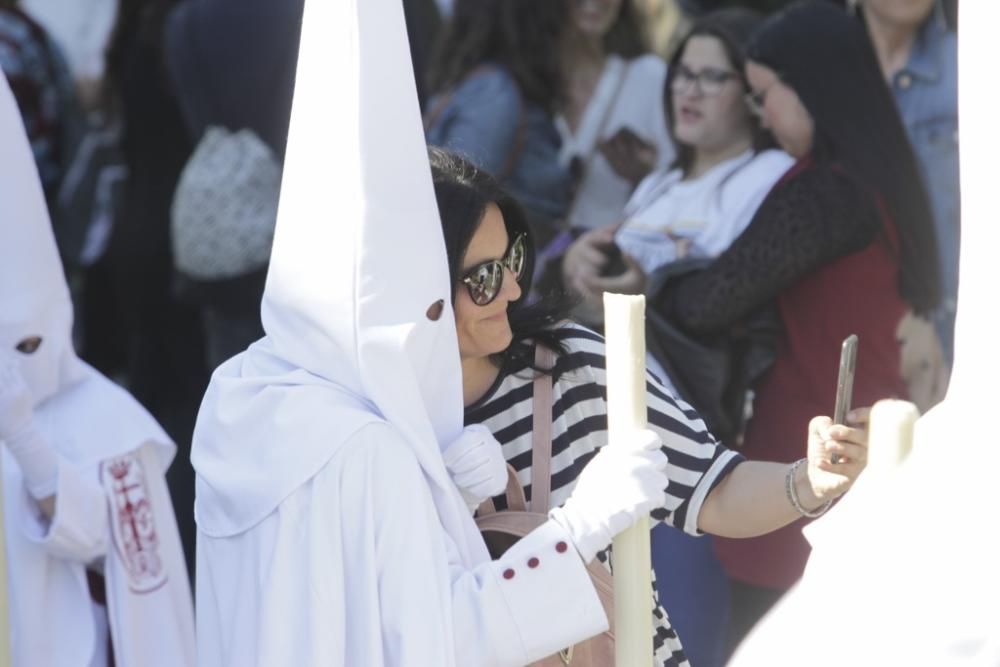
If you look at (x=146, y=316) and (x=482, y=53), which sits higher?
(x=482, y=53)

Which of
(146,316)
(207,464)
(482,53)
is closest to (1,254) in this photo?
(207,464)

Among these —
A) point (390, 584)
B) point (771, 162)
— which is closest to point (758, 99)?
point (771, 162)

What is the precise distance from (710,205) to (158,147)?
222 cm

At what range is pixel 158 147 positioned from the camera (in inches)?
209

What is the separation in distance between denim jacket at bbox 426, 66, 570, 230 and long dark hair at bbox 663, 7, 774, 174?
1.50 ft

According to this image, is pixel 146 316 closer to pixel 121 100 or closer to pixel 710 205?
pixel 121 100

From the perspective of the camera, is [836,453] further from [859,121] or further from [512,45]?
[512,45]

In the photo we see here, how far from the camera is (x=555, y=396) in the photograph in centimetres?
259

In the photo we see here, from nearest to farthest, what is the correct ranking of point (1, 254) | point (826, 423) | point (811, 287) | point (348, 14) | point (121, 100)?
point (348, 14), point (826, 423), point (1, 254), point (811, 287), point (121, 100)

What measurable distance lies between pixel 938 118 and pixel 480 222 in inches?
68.6

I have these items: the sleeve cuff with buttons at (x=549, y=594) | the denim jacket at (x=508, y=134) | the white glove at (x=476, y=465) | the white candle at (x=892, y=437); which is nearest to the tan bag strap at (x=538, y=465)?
the white glove at (x=476, y=465)

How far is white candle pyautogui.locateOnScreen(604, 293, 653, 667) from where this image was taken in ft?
6.97

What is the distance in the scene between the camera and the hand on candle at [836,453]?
2.35 metres

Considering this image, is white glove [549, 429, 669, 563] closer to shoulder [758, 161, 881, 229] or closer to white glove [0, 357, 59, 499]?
white glove [0, 357, 59, 499]
